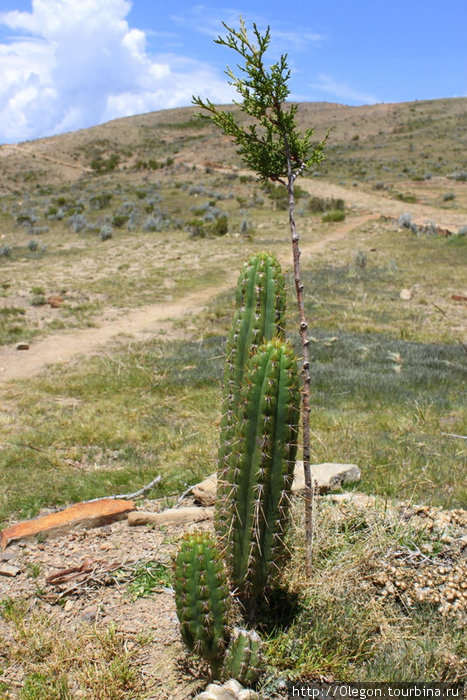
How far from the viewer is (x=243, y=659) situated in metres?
2.38

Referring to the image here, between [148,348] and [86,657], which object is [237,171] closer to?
[148,348]

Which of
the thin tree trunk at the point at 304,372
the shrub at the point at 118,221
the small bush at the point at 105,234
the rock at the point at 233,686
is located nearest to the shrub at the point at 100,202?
the shrub at the point at 118,221

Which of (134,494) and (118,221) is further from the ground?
(118,221)

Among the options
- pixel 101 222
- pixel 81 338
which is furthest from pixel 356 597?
pixel 101 222

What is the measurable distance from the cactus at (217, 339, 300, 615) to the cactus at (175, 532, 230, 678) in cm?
34

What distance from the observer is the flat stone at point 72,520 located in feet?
12.9

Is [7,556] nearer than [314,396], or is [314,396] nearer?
[7,556]

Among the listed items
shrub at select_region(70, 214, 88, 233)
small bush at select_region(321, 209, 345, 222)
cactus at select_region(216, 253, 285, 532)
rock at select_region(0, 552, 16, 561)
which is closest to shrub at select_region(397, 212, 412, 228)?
small bush at select_region(321, 209, 345, 222)

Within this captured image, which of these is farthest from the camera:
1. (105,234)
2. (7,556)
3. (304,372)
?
(105,234)

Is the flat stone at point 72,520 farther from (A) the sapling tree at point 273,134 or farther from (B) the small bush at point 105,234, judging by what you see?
(B) the small bush at point 105,234

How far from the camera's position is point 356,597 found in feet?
9.59

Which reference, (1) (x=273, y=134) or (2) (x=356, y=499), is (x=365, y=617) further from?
(1) (x=273, y=134)

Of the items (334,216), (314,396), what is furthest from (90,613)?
(334,216)

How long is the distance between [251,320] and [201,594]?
1388mm
